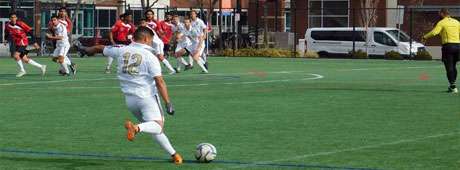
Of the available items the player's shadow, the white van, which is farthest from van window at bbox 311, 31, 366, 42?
the player's shadow

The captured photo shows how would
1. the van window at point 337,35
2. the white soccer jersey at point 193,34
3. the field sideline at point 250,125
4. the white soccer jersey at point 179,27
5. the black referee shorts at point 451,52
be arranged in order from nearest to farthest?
the field sideline at point 250,125 → the black referee shorts at point 451,52 → the white soccer jersey at point 193,34 → the white soccer jersey at point 179,27 → the van window at point 337,35

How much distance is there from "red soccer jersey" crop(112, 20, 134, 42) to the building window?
38.9m

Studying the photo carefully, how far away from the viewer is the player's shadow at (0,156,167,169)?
1130 centimetres

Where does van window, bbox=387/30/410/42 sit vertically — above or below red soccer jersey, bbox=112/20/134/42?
below

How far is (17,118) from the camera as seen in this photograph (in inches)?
661

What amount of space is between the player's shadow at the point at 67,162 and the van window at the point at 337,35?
1754 inches

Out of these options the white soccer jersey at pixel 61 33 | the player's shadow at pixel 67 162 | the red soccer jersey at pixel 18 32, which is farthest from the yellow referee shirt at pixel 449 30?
the player's shadow at pixel 67 162

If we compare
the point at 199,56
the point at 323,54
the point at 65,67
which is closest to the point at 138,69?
the point at 65,67

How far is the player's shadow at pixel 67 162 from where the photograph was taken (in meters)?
11.3

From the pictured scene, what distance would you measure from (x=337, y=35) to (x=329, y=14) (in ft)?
42.6

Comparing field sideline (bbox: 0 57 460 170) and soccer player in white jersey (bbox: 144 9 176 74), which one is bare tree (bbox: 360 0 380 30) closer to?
soccer player in white jersey (bbox: 144 9 176 74)

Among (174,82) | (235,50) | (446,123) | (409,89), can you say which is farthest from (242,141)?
(235,50)

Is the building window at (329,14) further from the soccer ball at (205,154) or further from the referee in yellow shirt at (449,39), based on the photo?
the soccer ball at (205,154)

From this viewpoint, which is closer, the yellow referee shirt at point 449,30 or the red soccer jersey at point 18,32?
the yellow referee shirt at point 449,30
